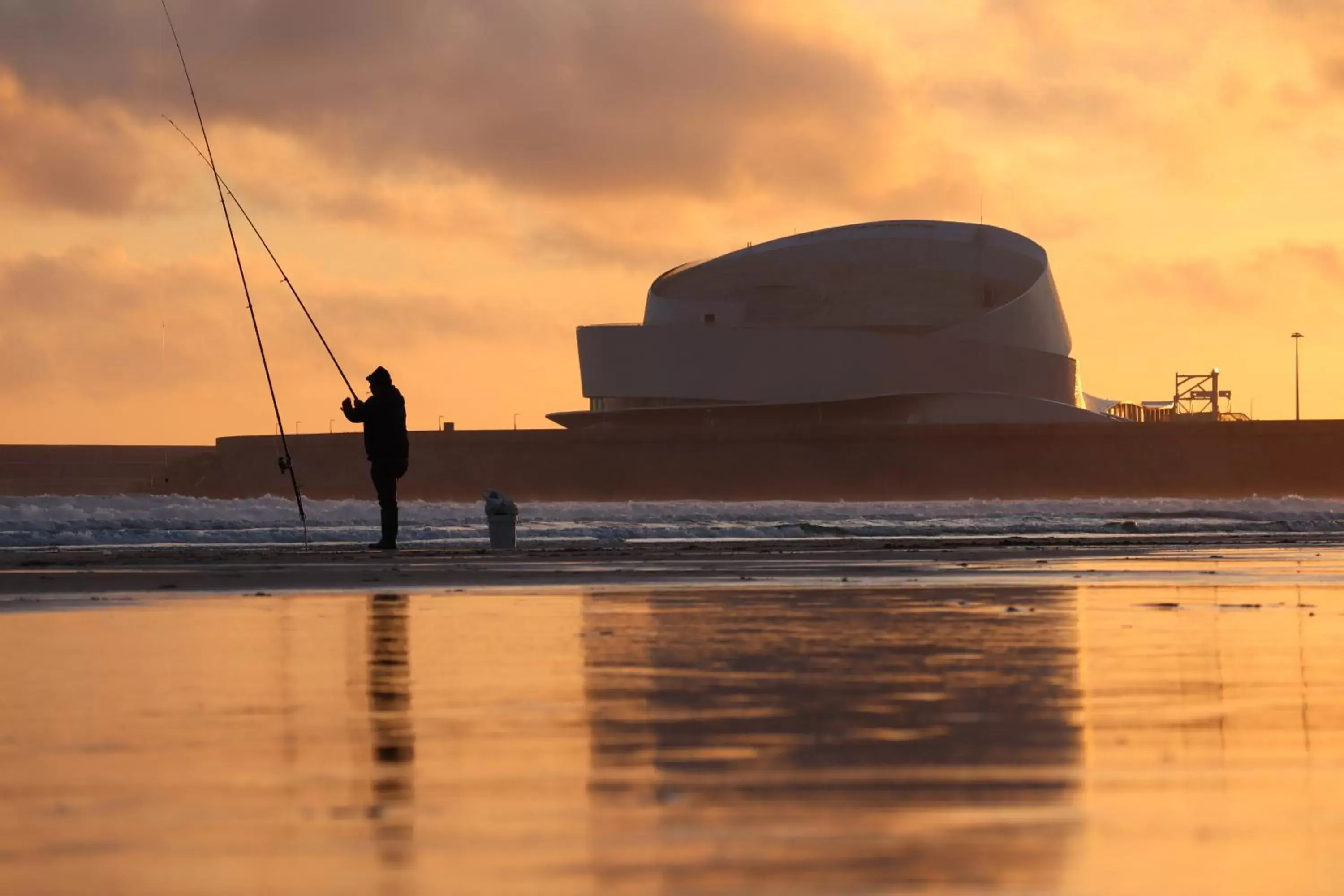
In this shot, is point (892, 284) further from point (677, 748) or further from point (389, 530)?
point (677, 748)

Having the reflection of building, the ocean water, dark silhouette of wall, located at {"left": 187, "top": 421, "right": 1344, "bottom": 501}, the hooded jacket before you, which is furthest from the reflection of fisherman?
dark silhouette of wall, located at {"left": 187, "top": 421, "right": 1344, "bottom": 501}

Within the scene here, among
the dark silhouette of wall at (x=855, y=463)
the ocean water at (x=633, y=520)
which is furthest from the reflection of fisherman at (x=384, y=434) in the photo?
the dark silhouette of wall at (x=855, y=463)

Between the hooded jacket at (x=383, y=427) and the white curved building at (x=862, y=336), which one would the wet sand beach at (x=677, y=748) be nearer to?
the hooded jacket at (x=383, y=427)

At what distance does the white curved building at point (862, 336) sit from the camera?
3034 inches

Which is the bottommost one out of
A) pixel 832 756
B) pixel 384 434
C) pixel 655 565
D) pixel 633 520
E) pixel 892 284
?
pixel 832 756

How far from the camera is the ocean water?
29141 millimetres

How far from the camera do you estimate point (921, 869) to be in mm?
3801

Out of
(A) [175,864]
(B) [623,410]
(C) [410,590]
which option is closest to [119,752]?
(A) [175,864]

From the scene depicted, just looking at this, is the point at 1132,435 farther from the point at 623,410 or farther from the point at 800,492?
the point at 623,410

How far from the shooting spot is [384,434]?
22.3 metres

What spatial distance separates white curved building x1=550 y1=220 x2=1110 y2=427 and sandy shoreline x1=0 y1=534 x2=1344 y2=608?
52635 millimetres

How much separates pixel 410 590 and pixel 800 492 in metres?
57.6

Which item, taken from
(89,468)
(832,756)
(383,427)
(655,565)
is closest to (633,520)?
(383,427)

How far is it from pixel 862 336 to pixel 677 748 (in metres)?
72.2
